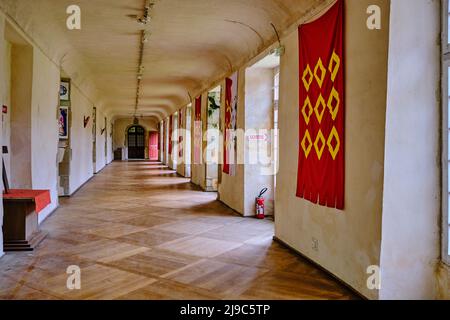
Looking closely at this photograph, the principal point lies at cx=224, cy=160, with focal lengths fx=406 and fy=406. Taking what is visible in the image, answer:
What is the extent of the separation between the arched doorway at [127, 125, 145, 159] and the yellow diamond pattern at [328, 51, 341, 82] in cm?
3006

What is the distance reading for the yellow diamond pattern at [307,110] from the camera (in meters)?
4.52

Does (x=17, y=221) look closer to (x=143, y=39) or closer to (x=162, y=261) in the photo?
(x=162, y=261)

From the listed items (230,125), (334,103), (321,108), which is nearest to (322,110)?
(321,108)

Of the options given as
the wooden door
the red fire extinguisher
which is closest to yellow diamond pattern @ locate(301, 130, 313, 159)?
the red fire extinguisher

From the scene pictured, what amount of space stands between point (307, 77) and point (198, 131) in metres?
7.95

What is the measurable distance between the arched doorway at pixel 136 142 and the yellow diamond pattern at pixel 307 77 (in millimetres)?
29411

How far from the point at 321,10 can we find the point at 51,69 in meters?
5.29

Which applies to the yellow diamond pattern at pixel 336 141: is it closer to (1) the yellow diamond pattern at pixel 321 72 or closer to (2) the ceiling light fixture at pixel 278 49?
(1) the yellow diamond pattern at pixel 321 72

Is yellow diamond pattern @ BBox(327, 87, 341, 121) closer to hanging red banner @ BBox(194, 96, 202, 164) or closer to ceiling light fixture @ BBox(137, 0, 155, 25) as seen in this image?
ceiling light fixture @ BBox(137, 0, 155, 25)

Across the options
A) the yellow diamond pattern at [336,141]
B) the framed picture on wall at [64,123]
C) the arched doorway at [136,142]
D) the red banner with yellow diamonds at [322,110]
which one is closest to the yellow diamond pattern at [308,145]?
the red banner with yellow diamonds at [322,110]

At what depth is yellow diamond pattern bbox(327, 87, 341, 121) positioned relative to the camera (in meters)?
3.92

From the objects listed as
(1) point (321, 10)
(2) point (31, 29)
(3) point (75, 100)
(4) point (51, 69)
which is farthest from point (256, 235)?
(3) point (75, 100)

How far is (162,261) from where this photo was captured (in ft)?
14.7

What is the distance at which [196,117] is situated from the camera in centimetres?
1246
